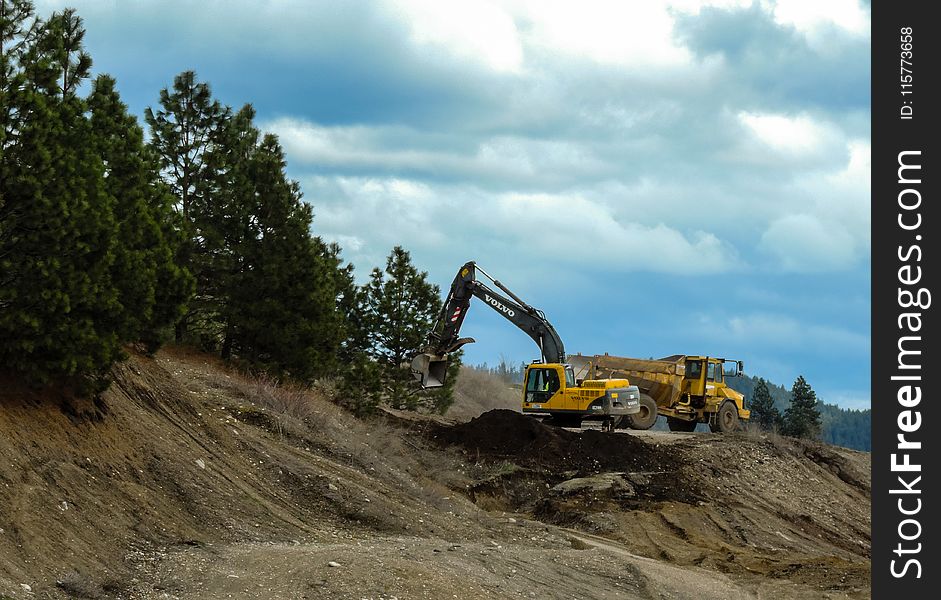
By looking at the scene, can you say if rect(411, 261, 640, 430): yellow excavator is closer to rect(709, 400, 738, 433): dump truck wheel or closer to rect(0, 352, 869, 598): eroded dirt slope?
rect(0, 352, 869, 598): eroded dirt slope

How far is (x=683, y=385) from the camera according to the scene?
38375mm

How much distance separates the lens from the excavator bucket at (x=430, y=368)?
32312mm

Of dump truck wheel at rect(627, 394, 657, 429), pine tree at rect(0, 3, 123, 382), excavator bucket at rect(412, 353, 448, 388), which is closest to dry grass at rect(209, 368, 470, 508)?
excavator bucket at rect(412, 353, 448, 388)

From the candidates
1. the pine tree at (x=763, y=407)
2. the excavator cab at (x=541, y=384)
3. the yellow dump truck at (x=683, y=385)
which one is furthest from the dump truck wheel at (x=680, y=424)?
the pine tree at (x=763, y=407)

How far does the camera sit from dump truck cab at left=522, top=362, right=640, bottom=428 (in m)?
32.4

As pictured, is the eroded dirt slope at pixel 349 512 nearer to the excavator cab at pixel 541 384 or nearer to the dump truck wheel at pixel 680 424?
the excavator cab at pixel 541 384

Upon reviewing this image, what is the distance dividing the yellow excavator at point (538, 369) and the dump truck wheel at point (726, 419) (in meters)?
5.45

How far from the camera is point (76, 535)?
1275 cm

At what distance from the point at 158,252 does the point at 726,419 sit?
1009 inches

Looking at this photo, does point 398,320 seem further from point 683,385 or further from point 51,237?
point 51,237

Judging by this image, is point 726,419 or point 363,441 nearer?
point 363,441

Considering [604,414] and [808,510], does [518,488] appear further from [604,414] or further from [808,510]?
[808,510]

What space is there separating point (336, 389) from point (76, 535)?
1061 inches

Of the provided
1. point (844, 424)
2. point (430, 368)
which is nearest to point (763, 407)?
point (430, 368)
